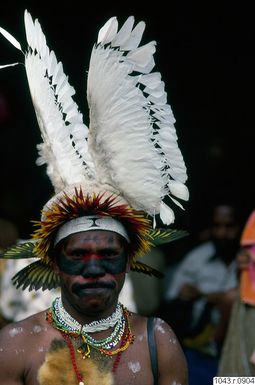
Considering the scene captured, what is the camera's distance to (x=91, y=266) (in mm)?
4156

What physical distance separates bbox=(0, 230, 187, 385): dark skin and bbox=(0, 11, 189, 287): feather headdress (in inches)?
5.0

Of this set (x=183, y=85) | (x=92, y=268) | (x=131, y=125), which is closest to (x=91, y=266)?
(x=92, y=268)

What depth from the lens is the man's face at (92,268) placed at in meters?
4.14

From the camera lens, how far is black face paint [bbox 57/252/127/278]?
414 cm

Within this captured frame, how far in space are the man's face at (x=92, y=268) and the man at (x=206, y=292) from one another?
2.58 m

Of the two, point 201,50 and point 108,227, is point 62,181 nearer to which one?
point 108,227

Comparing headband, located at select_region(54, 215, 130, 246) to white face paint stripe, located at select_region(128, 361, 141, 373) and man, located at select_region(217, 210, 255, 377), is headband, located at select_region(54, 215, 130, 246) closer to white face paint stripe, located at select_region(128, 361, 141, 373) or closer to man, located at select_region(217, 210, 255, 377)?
white face paint stripe, located at select_region(128, 361, 141, 373)

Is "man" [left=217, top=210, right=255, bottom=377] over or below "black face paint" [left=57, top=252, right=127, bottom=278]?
below

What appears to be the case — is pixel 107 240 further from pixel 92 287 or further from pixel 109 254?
pixel 92 287

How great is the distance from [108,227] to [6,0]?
5275 millimetres

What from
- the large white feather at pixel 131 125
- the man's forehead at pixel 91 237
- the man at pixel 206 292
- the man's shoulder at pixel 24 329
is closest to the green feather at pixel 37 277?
the man's shoulder at pixel 24 329

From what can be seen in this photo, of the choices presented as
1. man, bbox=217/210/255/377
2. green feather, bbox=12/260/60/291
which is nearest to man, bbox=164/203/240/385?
man, bbox=217/210/255/377

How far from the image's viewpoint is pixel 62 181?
4.51 metres

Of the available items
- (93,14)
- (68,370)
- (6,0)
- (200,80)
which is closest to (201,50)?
(200,80)
